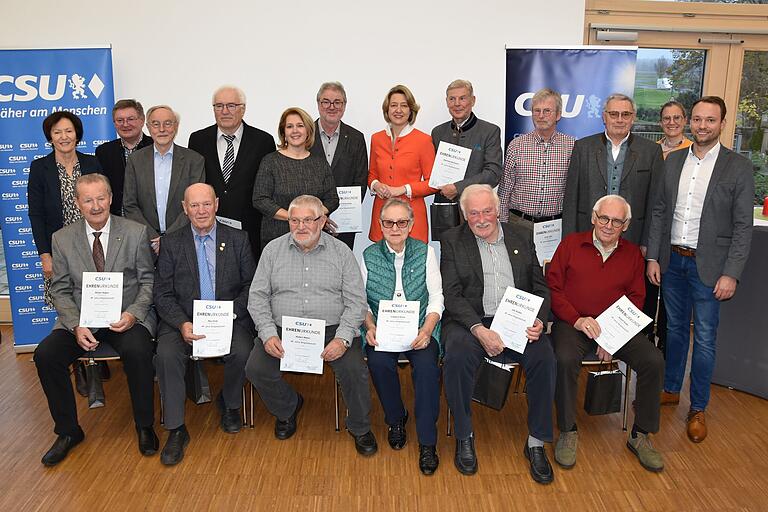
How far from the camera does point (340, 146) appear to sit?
4238 mm

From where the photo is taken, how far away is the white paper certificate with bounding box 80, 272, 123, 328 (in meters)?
3.36

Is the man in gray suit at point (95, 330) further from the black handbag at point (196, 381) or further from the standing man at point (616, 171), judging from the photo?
the standing man at point (616, 171)

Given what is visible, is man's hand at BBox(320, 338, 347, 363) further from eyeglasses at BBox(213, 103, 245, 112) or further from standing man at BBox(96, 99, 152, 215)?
standing man at BBox(96, 99, 152, 215)

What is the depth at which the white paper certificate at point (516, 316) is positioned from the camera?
3.20 metres

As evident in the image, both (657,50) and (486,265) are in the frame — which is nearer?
(486,265)

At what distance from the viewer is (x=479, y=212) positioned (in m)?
3.30

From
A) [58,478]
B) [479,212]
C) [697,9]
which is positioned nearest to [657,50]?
[697,9]

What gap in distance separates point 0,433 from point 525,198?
11.8 ft

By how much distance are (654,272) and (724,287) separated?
15.0 inches

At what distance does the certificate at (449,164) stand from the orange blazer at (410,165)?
65 mm

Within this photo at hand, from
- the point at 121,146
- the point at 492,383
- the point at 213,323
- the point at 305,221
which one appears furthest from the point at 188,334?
the point at 492,383

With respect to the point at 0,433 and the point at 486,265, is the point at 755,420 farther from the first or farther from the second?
the point at 0,433

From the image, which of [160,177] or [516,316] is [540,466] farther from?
[160,177]

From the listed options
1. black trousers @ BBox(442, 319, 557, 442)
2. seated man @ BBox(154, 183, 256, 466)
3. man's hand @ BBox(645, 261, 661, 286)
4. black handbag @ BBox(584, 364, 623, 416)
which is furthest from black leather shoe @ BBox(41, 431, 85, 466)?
man's hand @ BBox(645, 261, 661, 286)
